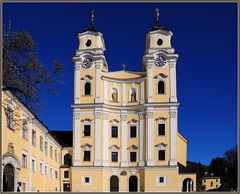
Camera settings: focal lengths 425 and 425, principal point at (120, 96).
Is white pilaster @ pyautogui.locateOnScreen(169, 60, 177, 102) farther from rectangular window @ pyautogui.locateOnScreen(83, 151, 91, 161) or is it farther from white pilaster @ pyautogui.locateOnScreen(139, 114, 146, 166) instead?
rectangular window @ pyautogui.locateOnScreen(83, 151, 91, 161)

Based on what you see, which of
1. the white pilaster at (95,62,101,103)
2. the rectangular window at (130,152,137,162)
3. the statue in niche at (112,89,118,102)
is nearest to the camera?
the rectangular window at (130,152,137,162)

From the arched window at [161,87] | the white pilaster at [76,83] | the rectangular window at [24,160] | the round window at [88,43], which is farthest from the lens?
the round window at [88,43]

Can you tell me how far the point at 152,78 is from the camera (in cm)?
4925

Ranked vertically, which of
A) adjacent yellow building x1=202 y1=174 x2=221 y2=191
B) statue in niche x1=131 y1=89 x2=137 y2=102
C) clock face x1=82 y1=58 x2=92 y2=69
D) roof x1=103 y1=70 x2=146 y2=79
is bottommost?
adjacent yellow building x1=202 y1=174 x2=221 y2=191

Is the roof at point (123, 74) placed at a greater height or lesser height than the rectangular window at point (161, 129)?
greater

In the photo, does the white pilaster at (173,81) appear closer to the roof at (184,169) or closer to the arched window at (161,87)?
the arched window at (161,87)

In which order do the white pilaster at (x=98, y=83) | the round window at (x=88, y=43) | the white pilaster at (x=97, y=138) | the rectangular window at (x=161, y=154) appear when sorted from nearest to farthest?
the rectangular window at (x=161, y=154) → the white pilaster at (x=97, y=138) → the white pilaster at (x=98, y=83) → the round window at (x=88, y=43)

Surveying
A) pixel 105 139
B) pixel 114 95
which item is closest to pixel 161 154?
pixel 105 139

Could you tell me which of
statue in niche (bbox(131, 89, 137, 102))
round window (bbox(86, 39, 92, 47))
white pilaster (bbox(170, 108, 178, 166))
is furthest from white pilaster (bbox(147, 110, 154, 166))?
round window (bbox(86, 39, 92, 47))

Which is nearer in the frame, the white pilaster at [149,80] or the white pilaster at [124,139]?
the white pilaster at [124,139]

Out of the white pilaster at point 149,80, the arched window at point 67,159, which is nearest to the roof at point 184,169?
the white pilaster at point 149,80

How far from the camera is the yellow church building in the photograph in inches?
1842

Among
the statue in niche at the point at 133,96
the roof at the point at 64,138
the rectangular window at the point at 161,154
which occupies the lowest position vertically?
the rectangular window at the point at 161,154

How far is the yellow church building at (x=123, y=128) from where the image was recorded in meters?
46.8
